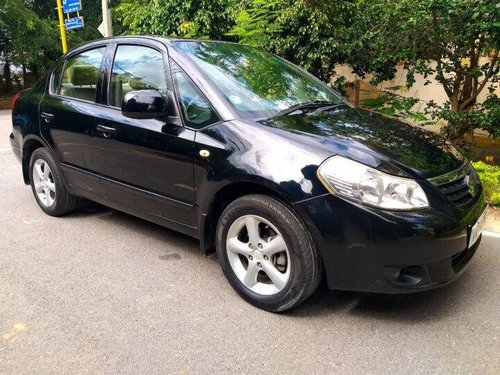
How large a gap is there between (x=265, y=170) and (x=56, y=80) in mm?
2849

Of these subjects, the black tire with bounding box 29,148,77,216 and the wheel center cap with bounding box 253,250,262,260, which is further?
the black tire with bounding box 29,148,77,216

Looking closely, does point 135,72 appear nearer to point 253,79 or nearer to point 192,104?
point 192,104

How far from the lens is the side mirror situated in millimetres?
3191

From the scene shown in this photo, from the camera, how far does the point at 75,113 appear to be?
13.4ft

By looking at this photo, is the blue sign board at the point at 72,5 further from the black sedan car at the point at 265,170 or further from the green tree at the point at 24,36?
the black sedan car at the point at 265,170

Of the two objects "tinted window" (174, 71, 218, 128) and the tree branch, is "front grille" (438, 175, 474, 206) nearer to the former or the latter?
"tinted window" (174, 71, 218, 128)

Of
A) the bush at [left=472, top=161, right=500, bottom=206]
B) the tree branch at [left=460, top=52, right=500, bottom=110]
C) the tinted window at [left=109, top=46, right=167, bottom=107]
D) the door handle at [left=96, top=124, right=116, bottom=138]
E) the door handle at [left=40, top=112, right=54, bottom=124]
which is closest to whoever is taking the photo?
the tinted window at [left=109, top=46, right=167, bottom=107]

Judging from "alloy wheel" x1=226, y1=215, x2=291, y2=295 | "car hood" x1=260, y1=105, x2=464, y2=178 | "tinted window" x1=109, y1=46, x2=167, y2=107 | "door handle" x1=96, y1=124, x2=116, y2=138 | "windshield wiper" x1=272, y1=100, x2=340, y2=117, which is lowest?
"alloy wheel" x1=226, y1=215, x2=291, y2=295

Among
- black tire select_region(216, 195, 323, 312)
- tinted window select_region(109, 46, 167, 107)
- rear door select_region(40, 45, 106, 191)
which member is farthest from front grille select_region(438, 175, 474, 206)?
rear door select_region(40, 45, 106, 191)

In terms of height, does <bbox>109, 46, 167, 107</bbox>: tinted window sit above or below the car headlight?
above

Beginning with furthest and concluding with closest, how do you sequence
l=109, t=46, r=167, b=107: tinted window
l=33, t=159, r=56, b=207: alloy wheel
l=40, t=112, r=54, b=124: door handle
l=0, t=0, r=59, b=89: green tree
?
l=0, t=0, r=59, b=89: green tree, l=33, t=159, r=56, b=207: alloy wheel, l=40, t=112, r=54, b=124: door handle, l=109, t=46, r=167, b=107: tinted window

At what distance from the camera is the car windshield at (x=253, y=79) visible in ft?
10.7

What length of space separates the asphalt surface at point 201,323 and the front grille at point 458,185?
711 millimetres

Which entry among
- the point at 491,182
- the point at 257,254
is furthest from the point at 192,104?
the point at 491,182
